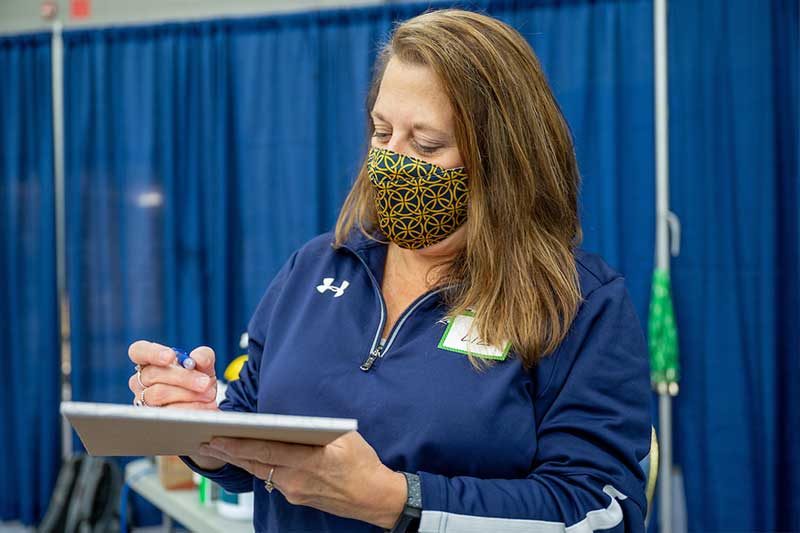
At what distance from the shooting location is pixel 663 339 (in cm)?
311

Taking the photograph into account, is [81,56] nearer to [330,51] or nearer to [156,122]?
[156,122]

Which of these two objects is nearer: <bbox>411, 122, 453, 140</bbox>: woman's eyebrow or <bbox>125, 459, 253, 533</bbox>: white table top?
<bbox>411, 122, 453, 140</bbox>: woman's eyebrow

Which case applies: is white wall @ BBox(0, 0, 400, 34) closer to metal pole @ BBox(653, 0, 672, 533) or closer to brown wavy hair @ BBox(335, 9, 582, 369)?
metal pole @ BBox(653, 0, 672, 533)

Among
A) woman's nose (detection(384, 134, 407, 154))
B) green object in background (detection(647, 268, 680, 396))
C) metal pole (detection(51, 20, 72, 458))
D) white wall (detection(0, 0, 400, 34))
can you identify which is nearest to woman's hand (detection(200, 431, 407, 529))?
woman's nose (detection(384, 134, 407, 154))

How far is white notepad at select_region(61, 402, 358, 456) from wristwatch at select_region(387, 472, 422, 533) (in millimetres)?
163

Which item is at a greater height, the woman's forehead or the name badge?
the woman's forehead

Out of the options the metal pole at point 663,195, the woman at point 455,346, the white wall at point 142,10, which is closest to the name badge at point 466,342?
the woman at point 455,346

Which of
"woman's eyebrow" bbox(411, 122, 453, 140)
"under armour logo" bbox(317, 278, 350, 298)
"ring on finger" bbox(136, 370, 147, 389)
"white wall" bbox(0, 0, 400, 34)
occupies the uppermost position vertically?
"white wall" bbox(0, 0, 400, 34)

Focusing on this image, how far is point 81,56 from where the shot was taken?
155 inches

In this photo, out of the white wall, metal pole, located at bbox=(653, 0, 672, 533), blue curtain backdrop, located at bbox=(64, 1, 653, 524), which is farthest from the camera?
the white wall

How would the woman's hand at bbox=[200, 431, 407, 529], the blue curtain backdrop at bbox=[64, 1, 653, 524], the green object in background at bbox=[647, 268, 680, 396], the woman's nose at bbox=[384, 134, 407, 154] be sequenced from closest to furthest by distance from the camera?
the woman's hand at bbox=[200, 431, 407, 529] → the woman's nose at bbox=[384, 134, 407, 154] → the green object in background at bbox=[647, 268, 680, 396] → the blue curtain backdrop at bbox=[64, 1, 653, 524]

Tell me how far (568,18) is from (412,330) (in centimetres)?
249

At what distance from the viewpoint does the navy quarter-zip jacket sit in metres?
1.12

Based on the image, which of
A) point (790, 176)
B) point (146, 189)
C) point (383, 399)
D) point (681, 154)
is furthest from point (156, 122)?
point (383, 399)
